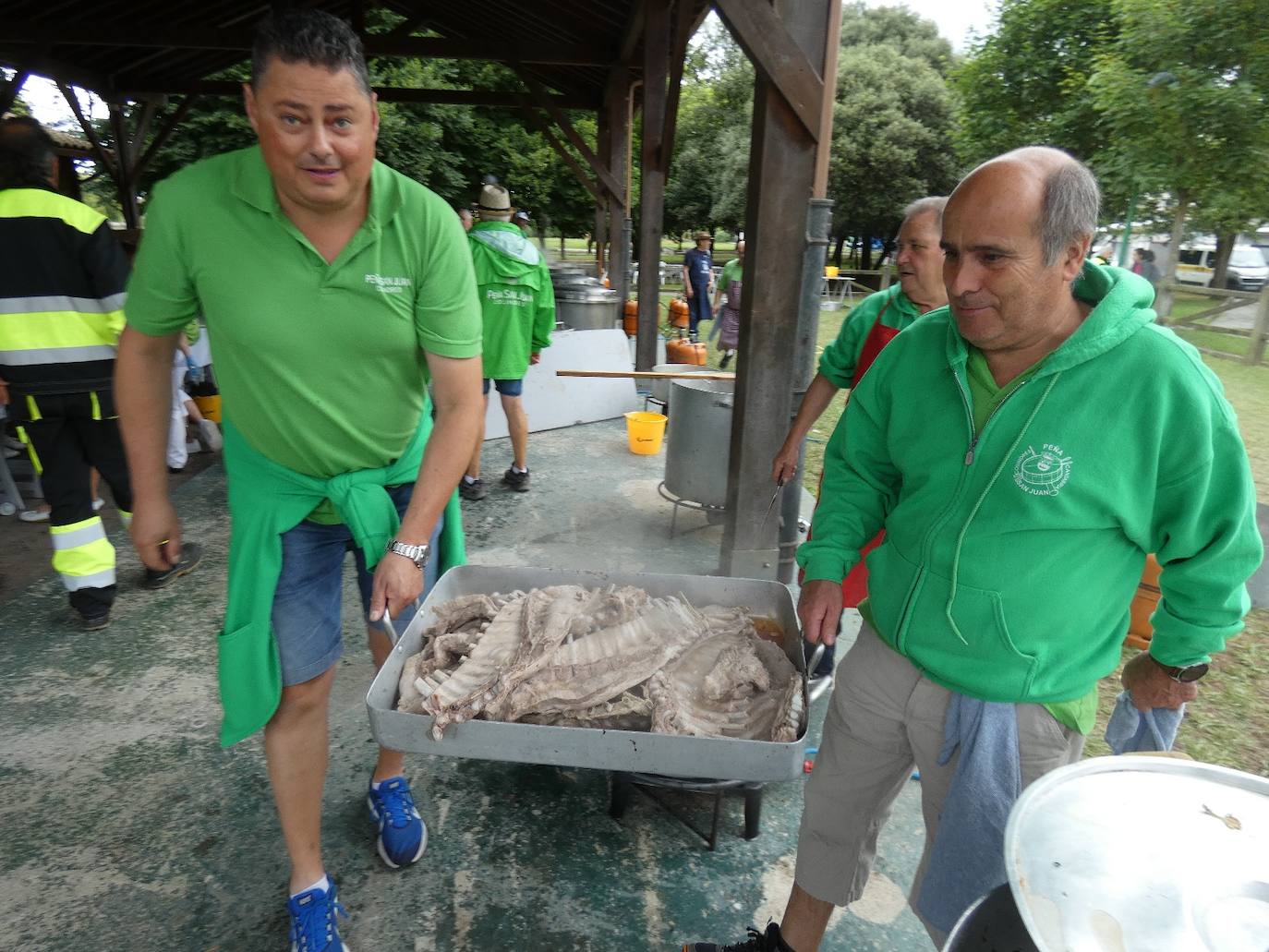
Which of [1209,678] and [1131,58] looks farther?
[1131,58]

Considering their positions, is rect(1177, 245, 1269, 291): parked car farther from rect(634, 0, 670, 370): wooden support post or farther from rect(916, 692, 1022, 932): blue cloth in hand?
rect(916, 692, 1022, 932): blue cloth in hand

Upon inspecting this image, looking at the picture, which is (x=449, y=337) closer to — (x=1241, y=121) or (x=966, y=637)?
(x=966, y=637)

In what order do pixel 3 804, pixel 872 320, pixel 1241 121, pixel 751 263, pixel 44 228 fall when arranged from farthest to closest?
1. pixel 1241 121
2. pixel 751 263
3. pixel 44 228
4. pixel 872 320
5. pixel 3 804

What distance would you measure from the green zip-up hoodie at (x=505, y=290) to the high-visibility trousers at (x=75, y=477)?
254 centimetres

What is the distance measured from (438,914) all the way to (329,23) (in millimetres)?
2338

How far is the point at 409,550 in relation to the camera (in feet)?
6.05

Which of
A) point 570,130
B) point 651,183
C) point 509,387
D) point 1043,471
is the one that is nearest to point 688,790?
point 1043,471

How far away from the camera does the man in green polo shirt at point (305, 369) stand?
5.33ft

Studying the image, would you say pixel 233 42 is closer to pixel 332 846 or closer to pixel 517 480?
pixel 517 480

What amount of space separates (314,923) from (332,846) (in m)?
0.43

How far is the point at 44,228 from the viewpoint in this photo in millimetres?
3352

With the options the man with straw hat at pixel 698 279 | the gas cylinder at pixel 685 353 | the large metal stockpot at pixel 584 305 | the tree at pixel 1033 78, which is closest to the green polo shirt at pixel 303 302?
the gas cylinder at pixel 685 353

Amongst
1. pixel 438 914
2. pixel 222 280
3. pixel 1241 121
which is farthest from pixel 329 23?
pixel 1241 121

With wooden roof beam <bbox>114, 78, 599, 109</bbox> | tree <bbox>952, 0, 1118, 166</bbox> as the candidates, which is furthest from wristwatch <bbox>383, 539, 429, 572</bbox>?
tree <bbox>952, 0, 1118, 166</bbox>
